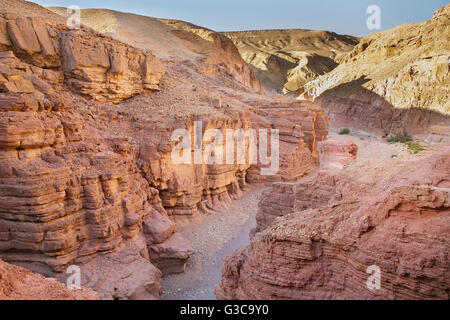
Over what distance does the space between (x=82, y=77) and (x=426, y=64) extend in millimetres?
28155

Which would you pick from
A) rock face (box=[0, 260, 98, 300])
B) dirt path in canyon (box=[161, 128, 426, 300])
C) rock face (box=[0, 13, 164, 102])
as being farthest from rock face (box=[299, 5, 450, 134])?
rock face (box=[0, 260, 98, 300])

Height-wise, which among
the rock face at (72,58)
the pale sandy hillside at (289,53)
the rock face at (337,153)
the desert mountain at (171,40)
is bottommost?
the rock face at (337,153)

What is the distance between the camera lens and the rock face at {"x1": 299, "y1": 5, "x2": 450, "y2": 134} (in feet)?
85.5

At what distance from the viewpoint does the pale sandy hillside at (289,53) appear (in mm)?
58844

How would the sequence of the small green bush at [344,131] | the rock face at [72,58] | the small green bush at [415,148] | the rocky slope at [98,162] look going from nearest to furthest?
the rocky slope at [98,162] → the rock face at [72,58] → the small green bush at [415,148] → the small green bush at [344,131]

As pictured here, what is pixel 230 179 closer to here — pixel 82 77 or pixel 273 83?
pixel 82 77

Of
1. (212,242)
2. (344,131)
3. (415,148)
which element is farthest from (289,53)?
(212,242)

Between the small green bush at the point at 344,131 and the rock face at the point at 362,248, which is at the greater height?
the small green bush at the point at 344,131

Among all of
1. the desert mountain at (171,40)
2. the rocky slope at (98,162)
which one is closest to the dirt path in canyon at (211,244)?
the rocky slope at (98,162)

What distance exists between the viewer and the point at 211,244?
11914 mm

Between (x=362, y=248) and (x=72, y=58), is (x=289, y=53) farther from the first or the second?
(x=362, y=248)

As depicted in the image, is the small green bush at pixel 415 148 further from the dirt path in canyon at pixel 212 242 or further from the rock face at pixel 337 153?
the rock face at pixel 337 153

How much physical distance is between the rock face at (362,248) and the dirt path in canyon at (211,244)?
4114 mm

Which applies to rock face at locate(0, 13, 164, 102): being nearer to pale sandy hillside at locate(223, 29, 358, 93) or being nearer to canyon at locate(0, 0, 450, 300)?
canyon at locate(0, 0, 450, 300)
